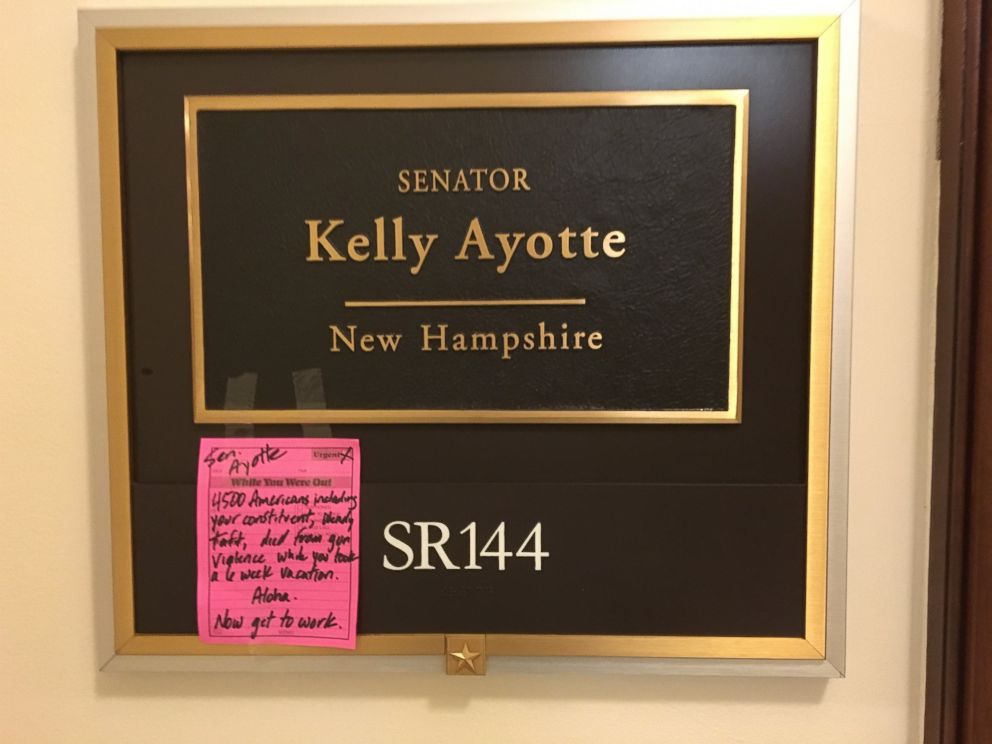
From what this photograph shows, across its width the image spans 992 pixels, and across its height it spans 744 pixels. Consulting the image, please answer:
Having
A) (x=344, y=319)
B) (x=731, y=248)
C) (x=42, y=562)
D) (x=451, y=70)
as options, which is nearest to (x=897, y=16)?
(x=731, y=248)

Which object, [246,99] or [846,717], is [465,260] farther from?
[846,717]

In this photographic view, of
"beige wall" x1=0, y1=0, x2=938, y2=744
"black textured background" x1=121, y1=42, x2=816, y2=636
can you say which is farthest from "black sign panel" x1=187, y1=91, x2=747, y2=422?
"beige wall" x1=0, y1=0, x2=938, y2=744

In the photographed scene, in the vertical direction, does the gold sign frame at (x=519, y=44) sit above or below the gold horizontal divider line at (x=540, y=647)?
above

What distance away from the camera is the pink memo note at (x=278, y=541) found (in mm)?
608

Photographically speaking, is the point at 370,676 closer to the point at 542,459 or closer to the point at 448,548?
the point at 448,548

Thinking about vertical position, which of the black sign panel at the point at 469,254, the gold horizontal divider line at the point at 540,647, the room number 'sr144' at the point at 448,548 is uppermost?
the black sign panel at the point at 469,254

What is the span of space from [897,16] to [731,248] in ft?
0.82

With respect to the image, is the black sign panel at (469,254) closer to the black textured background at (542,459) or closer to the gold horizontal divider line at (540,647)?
the black textured background at (542,459)

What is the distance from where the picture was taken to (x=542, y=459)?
0.60m

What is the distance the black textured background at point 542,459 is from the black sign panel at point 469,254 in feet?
0.07

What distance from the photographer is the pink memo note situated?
1.99ft

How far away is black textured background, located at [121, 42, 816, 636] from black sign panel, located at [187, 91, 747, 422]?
2cm

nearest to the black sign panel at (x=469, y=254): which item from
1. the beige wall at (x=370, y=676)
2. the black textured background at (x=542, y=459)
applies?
the black textured background at (x=542, y=459)

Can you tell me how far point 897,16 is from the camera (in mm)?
579
